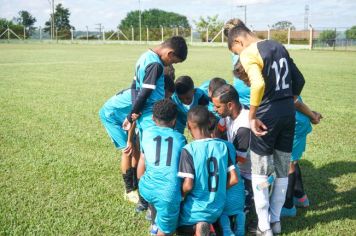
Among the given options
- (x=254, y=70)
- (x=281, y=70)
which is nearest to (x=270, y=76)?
(x=281, y=70)

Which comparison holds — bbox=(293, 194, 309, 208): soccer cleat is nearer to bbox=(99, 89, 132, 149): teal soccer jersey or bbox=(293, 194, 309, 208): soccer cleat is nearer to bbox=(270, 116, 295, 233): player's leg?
bbox=(270, 116, 295, 233): player's leg

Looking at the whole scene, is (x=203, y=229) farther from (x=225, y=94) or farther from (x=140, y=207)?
(x=225, y=94)

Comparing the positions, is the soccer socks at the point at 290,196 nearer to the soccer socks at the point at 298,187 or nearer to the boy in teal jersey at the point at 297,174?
the boy in teal jersey at the point at 297,174

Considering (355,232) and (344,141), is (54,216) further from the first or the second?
(344,141)

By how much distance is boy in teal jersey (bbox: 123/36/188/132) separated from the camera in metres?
3.91

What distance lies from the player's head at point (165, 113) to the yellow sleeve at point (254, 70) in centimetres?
76

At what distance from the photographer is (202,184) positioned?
331 centimetres

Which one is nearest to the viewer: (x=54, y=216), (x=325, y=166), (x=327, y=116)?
(x=54, y=216)

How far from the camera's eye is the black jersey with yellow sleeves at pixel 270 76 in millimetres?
3193

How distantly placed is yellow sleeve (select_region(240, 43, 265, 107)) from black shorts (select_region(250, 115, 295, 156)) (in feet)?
1.17

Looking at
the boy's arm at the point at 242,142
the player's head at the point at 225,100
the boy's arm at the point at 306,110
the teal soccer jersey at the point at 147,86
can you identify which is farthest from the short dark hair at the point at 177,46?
the boy's arm at the point at 306,110

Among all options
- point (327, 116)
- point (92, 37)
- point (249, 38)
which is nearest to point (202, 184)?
point (249, 38)

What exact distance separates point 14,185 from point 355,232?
3743 mm

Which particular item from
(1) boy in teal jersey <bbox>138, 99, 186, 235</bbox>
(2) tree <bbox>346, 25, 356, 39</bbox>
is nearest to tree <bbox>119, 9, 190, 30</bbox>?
(2) tree <bbox>346, 25, 356, 39</bbox>
